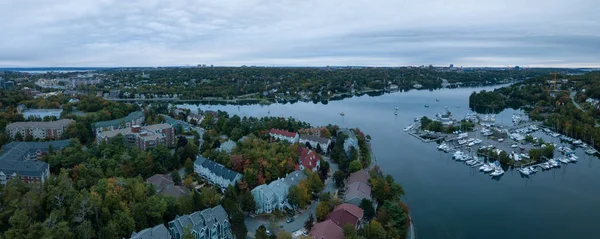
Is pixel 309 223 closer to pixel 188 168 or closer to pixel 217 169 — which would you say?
pixel 217 169

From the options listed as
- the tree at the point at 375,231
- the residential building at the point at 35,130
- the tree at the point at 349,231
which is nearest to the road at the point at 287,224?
the tree at the point at 349,231

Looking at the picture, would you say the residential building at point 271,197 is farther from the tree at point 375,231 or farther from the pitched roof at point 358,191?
the tree at point 375,231

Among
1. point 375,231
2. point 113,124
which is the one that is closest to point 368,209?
point 375,231

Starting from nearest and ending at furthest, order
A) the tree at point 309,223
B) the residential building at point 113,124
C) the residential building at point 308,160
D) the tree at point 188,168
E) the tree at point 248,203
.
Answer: the tree at point 309,223 < the tree at point 248,203 < the tree at point 188,168 < the residential building at point 308,160 < the residential building at point 113,124

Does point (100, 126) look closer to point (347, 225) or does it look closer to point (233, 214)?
point (233, 214)

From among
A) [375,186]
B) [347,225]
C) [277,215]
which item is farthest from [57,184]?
[375,186]

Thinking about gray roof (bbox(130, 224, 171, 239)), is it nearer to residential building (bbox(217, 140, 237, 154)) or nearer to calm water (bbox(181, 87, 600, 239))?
calm water (bbox(181, 87, 600, 239))
